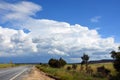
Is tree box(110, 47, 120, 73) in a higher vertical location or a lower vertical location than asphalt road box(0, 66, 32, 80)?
higher

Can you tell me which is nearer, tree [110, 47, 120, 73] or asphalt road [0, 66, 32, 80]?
asphalt road [0, 66, 32, 80]

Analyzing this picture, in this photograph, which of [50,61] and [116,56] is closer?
[116,56]

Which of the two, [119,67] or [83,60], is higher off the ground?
[83,60]

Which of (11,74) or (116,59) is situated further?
(116,59)

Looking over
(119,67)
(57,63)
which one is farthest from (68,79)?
(57,63)

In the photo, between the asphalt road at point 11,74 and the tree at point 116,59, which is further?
the tree at point 116,59

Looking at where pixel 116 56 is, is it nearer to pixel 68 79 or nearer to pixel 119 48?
pixel 119 48

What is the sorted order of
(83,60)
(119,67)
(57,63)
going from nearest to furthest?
(119,67) < (57,63) < (83,60)

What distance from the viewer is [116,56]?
204 feet

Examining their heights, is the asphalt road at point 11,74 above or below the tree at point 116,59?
below

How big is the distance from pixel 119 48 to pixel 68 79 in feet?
126

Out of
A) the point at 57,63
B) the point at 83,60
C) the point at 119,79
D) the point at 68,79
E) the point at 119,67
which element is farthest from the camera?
the point at 83,60

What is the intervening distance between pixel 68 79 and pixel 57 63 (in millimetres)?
92321

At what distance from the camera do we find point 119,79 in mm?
46125
